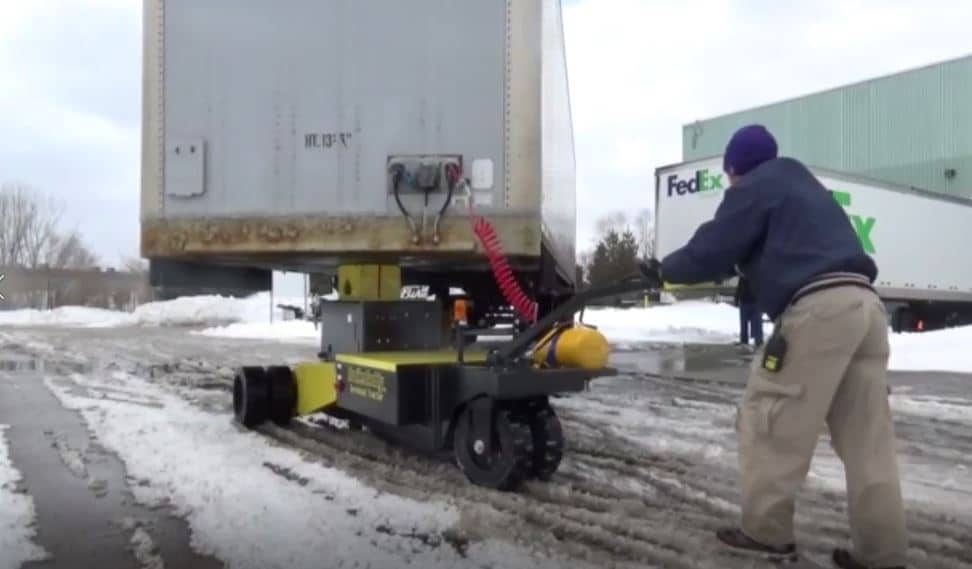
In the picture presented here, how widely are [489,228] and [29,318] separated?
44084 millimetres

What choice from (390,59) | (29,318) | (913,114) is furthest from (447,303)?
(29,318)

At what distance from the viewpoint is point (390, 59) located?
492 centimetres

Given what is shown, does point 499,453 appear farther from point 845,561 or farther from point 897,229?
point 897,229

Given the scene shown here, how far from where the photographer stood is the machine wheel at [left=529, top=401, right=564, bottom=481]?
15.4 ft

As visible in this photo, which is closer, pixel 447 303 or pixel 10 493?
pixel 10 493

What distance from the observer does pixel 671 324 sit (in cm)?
2630

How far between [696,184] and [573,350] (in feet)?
43.2

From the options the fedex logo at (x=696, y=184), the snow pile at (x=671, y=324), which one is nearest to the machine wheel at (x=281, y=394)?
the fedex logo at (x=696, y=184)

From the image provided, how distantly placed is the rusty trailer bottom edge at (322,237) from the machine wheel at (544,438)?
91 centimetres

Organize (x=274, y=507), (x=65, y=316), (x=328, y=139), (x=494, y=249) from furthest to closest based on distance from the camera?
(x=65, y=316) → (x=328, y=139) → (x=494, y=249) → (x=274, y=507)

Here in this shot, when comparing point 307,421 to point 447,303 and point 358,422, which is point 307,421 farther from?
point 447,303

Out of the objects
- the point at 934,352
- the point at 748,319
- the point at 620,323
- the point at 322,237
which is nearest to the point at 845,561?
the point at 322,237

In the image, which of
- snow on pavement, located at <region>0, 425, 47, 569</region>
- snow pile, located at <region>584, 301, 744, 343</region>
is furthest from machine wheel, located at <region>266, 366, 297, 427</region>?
snow pile, located at <region>584, 301, 744, 343</region>

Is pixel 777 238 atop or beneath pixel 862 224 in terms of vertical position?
beneath
